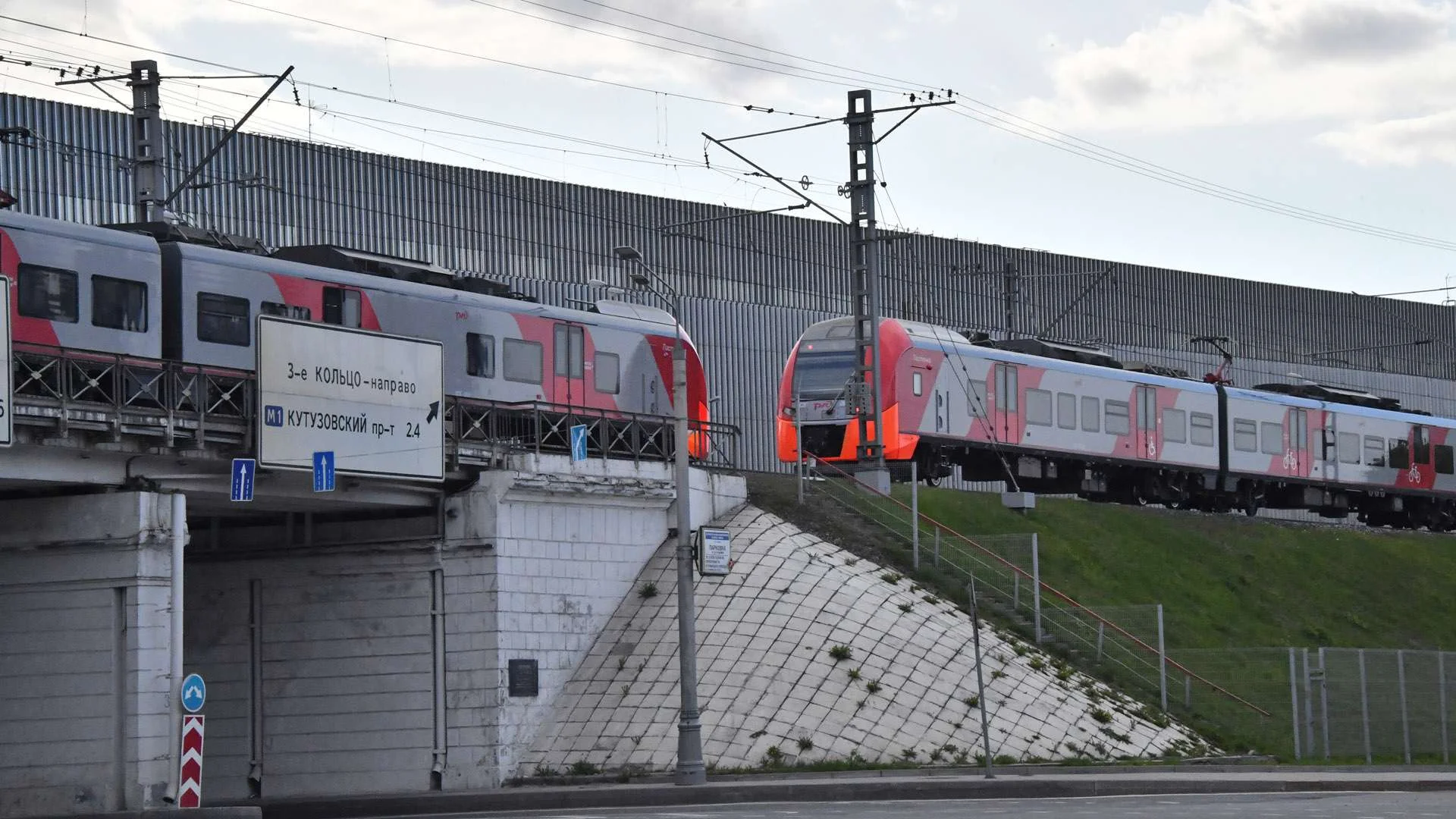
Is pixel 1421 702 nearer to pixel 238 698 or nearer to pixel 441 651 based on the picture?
pixel 441 651

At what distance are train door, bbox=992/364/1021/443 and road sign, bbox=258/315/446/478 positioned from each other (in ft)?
59.1

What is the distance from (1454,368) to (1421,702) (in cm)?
6506

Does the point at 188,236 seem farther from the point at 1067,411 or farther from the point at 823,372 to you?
the point at 1067,411

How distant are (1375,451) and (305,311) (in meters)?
38.4

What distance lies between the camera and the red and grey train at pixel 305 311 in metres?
31.1

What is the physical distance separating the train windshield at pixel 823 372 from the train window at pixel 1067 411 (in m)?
6.79

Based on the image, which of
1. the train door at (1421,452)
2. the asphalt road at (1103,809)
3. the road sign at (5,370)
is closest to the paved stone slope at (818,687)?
the asphalt road at (1103,809)

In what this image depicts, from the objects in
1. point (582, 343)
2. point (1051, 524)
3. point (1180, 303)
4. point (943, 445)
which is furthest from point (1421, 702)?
point (1180, 303)

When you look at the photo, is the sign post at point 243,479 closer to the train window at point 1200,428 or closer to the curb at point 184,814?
the curb at point 184,814

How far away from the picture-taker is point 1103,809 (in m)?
24.9

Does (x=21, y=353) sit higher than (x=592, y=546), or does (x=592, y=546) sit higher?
(x=21, y=353)

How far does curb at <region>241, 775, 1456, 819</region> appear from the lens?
94.4 feet

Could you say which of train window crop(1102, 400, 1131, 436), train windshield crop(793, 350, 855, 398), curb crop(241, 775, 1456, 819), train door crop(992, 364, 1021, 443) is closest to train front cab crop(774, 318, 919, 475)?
train windshield crop(793, 350, 855, 398)

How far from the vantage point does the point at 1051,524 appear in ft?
145
